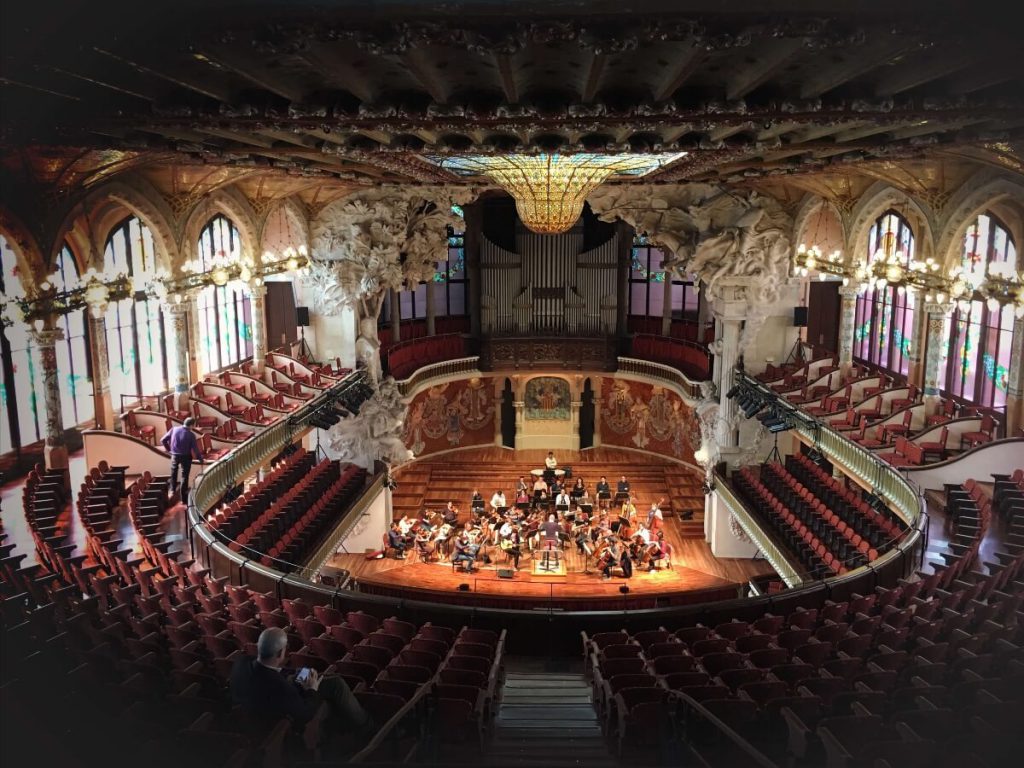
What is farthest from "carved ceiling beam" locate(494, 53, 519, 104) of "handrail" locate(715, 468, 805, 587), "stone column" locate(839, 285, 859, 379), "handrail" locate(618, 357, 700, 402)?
"handrail" locate(618, 357, 700, 402)

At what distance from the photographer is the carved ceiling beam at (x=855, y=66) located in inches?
220

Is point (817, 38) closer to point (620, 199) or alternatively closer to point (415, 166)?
point (415, 166)

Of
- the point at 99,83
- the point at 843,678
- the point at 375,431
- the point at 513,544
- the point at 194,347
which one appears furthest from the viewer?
the point at 375,431

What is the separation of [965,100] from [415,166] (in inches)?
327

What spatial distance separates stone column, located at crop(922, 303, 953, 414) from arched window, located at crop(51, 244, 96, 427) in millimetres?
17305

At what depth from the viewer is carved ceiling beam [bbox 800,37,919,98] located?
220 inches

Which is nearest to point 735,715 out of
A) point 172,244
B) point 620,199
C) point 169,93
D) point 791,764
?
point 791,764

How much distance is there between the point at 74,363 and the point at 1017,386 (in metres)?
18.7

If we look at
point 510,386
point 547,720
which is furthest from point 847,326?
point 547,720

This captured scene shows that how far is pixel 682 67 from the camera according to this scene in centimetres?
629

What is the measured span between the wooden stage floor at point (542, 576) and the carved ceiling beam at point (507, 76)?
703cm

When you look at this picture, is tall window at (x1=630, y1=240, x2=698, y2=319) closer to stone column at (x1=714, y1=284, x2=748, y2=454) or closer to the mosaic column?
stone column at (x1=714, y1=284, x2=748, y2=454)

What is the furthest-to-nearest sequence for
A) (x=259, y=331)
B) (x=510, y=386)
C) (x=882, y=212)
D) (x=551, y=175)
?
(x=510, y=386) → (x=259, y=331) → (x=882, y=212) → (x=551, y=175)

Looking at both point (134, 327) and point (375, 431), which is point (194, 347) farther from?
point (375, 431)
